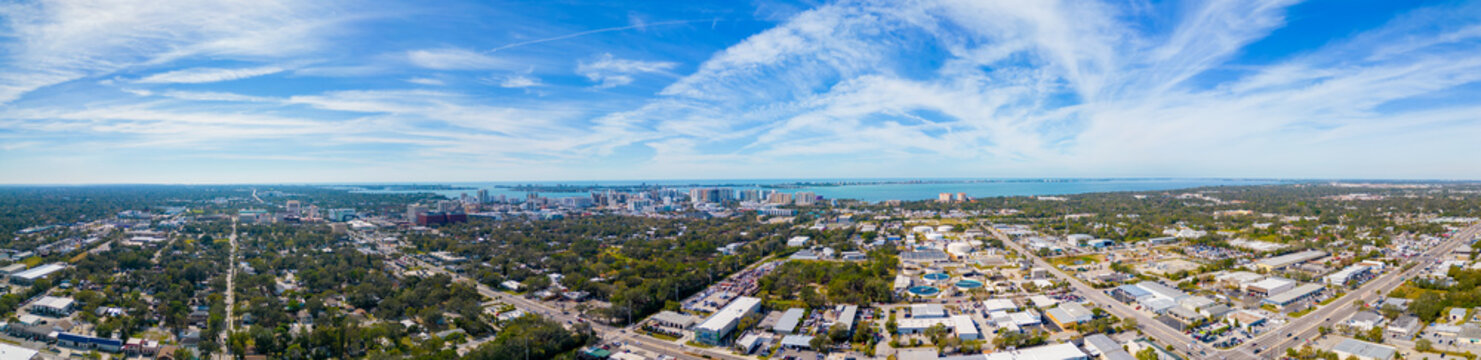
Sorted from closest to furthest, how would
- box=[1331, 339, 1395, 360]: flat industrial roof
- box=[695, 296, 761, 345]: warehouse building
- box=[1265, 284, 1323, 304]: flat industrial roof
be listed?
box=[1331, 339, 1395, 360]: flat industrial roof, box=[695, 296, 761, 345]: warehouse building, box=[1265, 284, 1323, 304]: flat industrial roof

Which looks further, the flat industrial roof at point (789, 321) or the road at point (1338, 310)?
the flat industrial roof at point (789, 321)

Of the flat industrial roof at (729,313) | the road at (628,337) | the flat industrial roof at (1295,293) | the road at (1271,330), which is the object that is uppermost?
the flat industrial roof at (1295,293)

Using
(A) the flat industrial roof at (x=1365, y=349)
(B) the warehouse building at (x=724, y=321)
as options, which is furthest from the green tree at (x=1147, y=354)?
(B) the warehouse building at (x=724, y=321)

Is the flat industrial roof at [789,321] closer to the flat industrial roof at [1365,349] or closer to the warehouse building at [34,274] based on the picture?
the flat industrial roof at [1365,349]

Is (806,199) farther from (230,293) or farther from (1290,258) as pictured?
(230,293)

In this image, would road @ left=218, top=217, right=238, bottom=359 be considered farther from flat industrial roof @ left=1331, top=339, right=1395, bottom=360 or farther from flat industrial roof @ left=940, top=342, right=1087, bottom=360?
flat industrial roof @ left=1331, top=339, right=1395, bottom=360

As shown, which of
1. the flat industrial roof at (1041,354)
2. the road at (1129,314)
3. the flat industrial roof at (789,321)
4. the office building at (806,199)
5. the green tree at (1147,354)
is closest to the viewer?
the green tree at (1147,354)

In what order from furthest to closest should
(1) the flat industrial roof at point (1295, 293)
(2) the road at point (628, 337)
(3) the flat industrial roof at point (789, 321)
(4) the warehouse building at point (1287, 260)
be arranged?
(4) the warehouse building at point (1287, 260) < (1) the flat industrial roof at point (1295, 293) < (3) the flat industrial roof at point (789, 321) < (2) the road at point (628, 337)

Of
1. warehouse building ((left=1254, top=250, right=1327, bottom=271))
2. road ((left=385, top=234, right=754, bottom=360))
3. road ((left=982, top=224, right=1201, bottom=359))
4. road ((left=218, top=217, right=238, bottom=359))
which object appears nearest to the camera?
road ((left=218, top=217, right=238, bottom=359))

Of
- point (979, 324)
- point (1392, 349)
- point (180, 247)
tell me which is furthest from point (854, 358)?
point (180, 247)

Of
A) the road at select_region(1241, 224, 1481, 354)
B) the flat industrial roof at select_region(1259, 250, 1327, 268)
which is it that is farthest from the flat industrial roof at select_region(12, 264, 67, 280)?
the flat industrial roof at select_region(1259, 250, 1327, 268)
